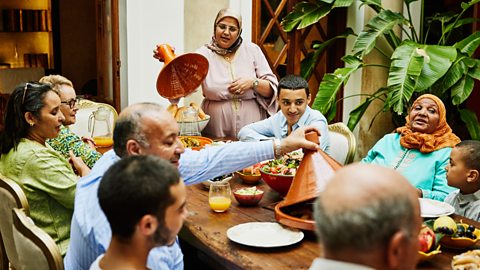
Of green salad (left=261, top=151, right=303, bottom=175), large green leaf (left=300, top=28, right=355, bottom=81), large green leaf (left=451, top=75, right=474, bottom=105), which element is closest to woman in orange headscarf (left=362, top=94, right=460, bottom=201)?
green salad (left=261, top=151, right=303, bottom=175)

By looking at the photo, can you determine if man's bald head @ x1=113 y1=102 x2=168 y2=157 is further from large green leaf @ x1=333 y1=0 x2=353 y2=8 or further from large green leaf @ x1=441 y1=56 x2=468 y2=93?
large green leaf @ x1=333 y1=0 x2=353 y2=8

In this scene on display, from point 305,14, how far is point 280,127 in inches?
73.6

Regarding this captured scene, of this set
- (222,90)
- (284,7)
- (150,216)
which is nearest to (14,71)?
(284,7)

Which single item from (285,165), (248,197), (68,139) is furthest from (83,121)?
(248,197)

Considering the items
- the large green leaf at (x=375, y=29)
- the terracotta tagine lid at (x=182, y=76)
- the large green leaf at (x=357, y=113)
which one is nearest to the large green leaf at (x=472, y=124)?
the large green leaf at (x=357, y=113)

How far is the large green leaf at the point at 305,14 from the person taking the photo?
4.91 metres

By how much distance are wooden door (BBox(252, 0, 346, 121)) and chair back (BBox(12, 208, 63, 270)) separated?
3.70 meters

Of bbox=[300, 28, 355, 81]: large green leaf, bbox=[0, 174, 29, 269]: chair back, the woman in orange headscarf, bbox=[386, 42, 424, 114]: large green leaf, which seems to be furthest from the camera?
bbox=[300, 28, 355, 81]: large green leaf

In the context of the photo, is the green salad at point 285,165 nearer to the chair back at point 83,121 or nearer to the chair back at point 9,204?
the chair back at point 9,204

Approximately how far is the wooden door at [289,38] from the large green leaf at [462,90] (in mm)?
1383

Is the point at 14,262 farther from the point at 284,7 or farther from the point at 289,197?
the point at 284,7

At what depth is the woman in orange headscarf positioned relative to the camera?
9.68 feet

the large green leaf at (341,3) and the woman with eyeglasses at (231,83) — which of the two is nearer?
the woman with eyeglasses at (231,83)

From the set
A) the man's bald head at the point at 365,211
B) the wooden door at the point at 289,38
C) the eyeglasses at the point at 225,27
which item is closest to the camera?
the man's bald head at the point at 365,211
